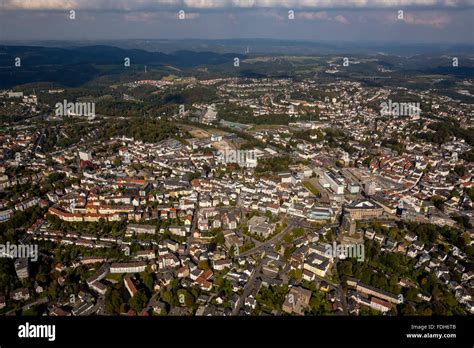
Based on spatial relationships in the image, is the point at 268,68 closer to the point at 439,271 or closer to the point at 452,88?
the point at 452,88

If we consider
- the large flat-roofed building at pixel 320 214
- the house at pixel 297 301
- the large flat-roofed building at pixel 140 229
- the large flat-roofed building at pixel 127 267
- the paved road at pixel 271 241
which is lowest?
the house at pixel 297 301

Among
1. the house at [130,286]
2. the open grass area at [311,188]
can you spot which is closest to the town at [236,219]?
the house at [130,286]

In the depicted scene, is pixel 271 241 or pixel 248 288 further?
pixel 271 241

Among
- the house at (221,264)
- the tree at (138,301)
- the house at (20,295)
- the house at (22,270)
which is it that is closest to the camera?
the tree at (138,301)

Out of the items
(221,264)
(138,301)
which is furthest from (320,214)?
(138,301)

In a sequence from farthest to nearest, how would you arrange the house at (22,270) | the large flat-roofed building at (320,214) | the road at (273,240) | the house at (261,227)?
the large flat-roofed building at (320,214) → the house at (261,227) → the road at (273,240) → the house at (22,270)

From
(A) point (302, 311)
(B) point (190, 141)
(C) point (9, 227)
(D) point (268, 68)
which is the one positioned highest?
(D) point (268, 68)

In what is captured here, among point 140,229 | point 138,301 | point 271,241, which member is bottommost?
point 138,301

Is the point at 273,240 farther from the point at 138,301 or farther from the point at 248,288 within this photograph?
the point at 138,301

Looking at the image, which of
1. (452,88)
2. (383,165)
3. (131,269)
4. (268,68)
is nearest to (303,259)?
(131,269)

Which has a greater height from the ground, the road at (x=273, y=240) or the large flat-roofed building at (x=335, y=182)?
the large flat-roofed building at (x=335, y=182)

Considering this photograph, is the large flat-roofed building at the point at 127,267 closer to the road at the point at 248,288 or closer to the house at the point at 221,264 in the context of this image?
the house at the point at 221,264
